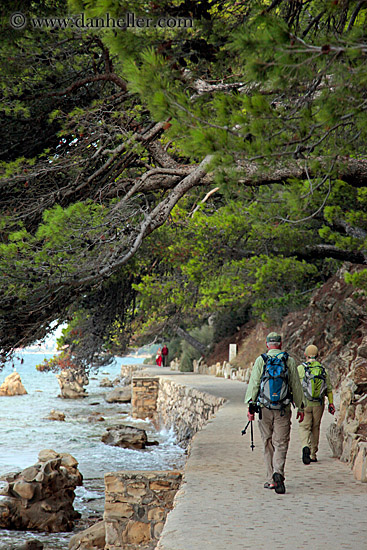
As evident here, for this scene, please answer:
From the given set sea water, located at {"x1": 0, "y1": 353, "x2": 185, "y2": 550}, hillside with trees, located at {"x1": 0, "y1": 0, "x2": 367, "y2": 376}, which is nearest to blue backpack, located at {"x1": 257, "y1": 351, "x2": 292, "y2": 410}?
hillside with trees, located at {"x1": 0, "y1": 0, "x2": 367, "y2": 376}

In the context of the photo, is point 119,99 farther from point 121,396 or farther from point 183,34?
point 121,396

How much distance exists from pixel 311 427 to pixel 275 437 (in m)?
1.89

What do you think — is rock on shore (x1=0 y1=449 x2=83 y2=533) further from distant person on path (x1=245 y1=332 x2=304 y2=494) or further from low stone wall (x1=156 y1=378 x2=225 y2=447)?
distant person on path (x1=245 y1=332 x2=304 y2=494)

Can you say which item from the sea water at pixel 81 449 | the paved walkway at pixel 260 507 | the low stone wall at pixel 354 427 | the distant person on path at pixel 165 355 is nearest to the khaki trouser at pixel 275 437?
the paved walkway at pixel 260 507

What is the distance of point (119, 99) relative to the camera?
967 centimetres

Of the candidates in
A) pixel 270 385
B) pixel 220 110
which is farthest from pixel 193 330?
pixel 220 110

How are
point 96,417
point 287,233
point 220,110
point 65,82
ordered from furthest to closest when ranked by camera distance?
point 96,417
point 287,233
point 65,82
point 220,110

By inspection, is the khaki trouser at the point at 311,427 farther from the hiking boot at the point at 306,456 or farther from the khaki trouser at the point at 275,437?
the khaki trouser at the point at 275,437

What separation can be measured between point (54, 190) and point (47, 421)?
22.0m

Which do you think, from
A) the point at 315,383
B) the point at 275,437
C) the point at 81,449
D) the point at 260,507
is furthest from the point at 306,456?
the point at 81,449

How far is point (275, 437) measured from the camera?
6.60 metres

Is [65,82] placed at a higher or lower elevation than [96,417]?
higher

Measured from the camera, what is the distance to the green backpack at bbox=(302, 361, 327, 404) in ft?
27.1

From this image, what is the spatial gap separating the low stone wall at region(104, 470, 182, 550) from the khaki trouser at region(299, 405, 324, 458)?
1.75m
